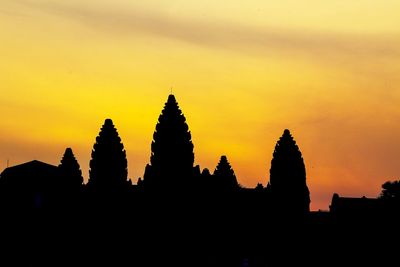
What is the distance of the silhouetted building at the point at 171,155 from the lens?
80.4 meters

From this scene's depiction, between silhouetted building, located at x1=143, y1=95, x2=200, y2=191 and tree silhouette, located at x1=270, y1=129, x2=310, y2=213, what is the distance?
16712mm

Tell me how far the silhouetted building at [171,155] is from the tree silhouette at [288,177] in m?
16.7

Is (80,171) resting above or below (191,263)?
above

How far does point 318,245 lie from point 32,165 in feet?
99.0

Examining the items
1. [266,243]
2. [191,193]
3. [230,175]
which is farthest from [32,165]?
[230,175]

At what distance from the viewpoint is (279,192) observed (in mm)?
97625

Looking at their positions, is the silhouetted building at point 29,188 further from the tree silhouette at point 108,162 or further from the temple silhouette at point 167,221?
the tree silhouette at point 108,162

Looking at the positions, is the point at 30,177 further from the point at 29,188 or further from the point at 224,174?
the point at 224,174

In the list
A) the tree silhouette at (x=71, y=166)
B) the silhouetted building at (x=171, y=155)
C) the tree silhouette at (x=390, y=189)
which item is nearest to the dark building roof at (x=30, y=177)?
the silhouetted building at (x=171, y=155)

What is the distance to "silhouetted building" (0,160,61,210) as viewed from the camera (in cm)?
7150

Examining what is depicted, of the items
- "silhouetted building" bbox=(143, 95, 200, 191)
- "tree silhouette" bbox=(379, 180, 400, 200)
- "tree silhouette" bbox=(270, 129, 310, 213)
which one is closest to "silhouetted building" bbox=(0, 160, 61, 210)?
"silhouetted building" bbox=(143, 95, 200, 191)

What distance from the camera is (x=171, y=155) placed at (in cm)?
8306

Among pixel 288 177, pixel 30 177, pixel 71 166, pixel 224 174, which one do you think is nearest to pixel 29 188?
pixel 30 177

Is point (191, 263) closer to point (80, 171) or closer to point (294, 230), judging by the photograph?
point (294, 230)
